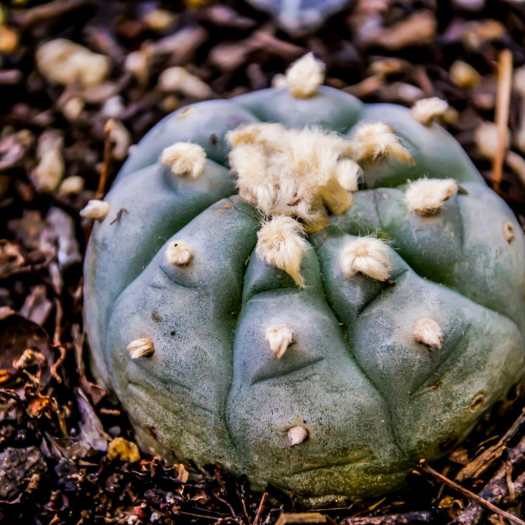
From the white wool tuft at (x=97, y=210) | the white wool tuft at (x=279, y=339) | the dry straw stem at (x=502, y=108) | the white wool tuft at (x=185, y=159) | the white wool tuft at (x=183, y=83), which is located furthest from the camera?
the white wool tuft at (x=183, y=83)

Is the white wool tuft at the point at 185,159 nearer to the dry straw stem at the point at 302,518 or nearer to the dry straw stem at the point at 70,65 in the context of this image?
the dry straw stem at the point at 302,518

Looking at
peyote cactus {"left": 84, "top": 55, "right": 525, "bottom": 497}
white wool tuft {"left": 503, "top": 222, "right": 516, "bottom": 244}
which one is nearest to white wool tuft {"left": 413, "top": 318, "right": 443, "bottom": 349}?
peyote cactus {"left": 84, "top": 55, "right": 525, "bottom": 497}

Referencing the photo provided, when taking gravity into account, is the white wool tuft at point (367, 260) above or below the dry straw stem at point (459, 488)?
above

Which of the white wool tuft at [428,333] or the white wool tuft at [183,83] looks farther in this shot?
the white wool tuft at [183,83]

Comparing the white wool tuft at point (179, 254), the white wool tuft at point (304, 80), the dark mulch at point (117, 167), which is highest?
the white wool tuft at point (304, 80)

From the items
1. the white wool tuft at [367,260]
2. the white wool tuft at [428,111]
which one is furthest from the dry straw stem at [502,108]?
the white wool tuft at [367,260]

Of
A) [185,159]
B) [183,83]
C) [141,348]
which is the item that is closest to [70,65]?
[183,83]

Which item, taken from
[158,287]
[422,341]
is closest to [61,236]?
[158,287]

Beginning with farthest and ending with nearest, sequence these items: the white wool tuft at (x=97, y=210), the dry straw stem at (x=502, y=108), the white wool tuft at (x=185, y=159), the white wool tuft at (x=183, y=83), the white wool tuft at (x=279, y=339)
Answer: the white wool tuft at (x=183, y=83) < the dry straw stem at (x=502, y=108) < the white wool tuft at (x=97, y=210) < the white wool tuft at (x=185, y=159) < the white wool tuft at (x=279, y=339)
